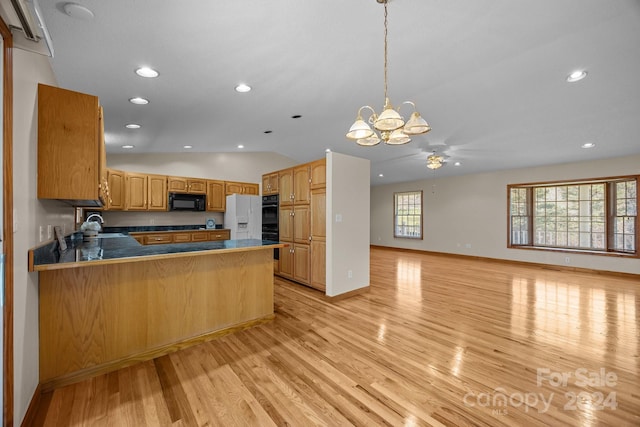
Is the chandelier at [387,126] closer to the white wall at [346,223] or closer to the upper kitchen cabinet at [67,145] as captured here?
the white wall at [346,223]

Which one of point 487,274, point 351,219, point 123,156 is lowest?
point 487,274

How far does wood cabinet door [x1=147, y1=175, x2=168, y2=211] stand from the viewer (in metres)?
5.68

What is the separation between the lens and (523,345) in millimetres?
2570

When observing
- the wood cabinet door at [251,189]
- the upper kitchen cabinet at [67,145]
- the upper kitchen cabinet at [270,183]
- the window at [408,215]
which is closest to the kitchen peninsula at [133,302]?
the upper kitchen cabinet at [67,145]

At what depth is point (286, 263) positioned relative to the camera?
191 inches

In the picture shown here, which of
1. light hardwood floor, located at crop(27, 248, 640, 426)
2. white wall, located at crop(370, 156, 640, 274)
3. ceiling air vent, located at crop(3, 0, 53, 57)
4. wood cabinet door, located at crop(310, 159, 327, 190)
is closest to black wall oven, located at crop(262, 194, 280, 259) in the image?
wood cabinet door, located at crop(310, 159, 327, 190)

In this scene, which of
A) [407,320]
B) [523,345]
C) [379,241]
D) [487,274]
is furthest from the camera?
[379,241]

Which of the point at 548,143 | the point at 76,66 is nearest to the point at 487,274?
the point at 548,143

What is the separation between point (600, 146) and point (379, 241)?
256 inches

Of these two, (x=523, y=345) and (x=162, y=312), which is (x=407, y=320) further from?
(x=162, y=312)

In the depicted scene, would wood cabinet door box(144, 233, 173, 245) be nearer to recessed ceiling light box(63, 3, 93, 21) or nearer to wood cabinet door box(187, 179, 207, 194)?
wood cabinet door box(187, 179, 207, 194)

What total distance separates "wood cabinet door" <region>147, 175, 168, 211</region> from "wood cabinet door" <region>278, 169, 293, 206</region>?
8.95ft

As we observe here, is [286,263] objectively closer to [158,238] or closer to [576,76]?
[158,238]

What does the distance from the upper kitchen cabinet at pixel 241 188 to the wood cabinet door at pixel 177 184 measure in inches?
36.9
